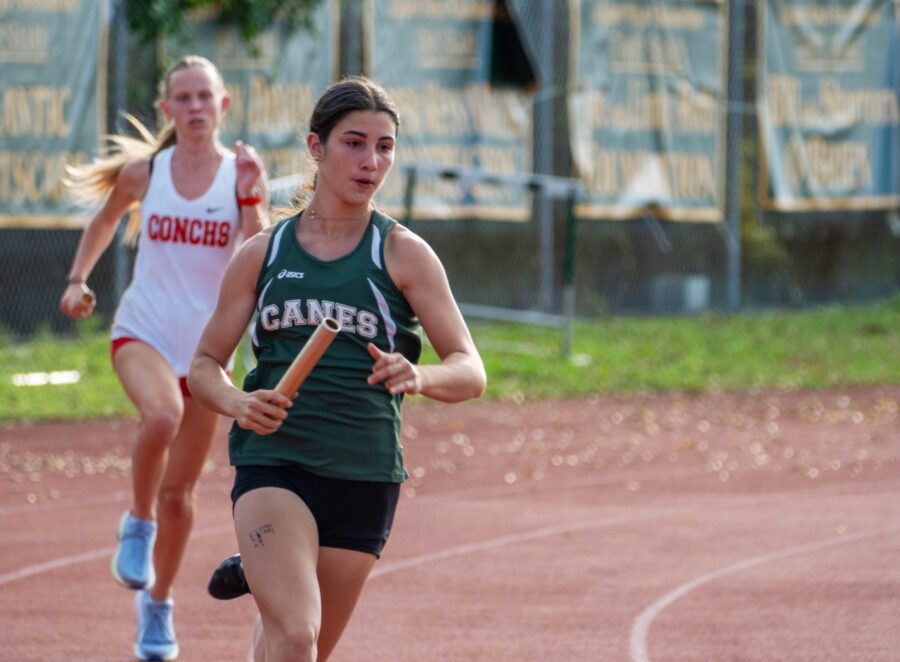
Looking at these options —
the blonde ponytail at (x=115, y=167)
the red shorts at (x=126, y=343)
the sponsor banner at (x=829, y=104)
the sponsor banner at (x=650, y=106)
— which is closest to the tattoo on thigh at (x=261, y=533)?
the red shorts at (x=126, y=343)

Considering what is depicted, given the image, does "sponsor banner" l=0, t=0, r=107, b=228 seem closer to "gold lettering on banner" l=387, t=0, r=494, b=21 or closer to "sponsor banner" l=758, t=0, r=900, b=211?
"gold lettering on banner" l=387, t=0, r=494, b=21

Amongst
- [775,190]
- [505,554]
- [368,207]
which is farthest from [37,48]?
[368,207]

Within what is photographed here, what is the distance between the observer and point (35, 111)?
→ 1552cm

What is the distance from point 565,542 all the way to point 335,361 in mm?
4823

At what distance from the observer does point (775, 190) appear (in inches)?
863

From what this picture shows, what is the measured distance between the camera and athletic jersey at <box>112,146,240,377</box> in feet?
21.8

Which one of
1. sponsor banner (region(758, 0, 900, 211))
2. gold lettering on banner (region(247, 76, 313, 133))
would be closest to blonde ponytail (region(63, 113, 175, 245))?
gold lettering on banner (region(247, 76, 313, 133))

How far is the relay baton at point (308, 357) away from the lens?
3.94m

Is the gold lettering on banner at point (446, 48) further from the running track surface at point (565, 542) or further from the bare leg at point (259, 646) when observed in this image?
the bare leg at point (259, 646)

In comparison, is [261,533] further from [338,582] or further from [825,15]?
[825,15]

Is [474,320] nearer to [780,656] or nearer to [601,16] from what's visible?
[601,16]

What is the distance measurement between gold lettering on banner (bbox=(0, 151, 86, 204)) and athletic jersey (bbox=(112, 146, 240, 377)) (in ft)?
29.7

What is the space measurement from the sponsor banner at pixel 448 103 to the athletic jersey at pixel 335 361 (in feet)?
43.7

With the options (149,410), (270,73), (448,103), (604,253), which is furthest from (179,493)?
(604,253)
